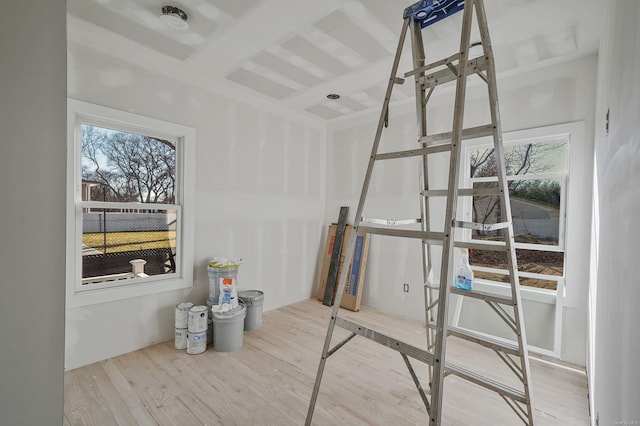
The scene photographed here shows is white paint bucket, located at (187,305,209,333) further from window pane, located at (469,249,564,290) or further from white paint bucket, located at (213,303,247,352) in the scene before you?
window pane, located at (469,249,564,290)

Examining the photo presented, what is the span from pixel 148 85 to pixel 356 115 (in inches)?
102

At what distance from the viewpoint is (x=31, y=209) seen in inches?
24.0

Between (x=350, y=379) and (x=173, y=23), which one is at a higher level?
(x=173, y=23)

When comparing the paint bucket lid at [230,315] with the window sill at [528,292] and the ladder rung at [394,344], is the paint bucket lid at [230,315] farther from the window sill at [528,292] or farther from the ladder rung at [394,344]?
the window sill at [528,292]

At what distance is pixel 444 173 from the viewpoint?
339 centimetres

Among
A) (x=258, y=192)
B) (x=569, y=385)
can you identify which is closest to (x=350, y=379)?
(x=569, y=385)

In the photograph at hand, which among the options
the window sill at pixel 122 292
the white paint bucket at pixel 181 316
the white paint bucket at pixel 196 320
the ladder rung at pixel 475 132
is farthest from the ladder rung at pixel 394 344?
the window sill at pixel 122 292

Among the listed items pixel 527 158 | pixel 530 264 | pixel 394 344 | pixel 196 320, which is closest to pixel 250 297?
pixel 196 320

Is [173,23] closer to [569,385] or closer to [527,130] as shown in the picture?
[527,130]

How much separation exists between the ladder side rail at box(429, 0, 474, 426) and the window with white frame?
1.65 metres

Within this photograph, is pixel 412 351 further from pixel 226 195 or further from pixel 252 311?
pixel 226 195

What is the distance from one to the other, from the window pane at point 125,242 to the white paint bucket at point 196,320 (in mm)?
592

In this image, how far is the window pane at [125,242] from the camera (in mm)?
2576

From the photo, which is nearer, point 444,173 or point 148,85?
point 148,85
